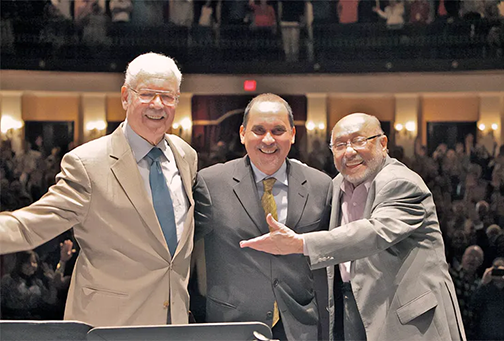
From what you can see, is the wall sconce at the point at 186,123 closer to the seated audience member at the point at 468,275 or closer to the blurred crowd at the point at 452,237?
the blurred crowd at the point at 452,237

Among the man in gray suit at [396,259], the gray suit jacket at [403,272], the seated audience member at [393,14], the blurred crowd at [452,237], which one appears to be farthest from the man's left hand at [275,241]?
the seated audience member at [393,14]

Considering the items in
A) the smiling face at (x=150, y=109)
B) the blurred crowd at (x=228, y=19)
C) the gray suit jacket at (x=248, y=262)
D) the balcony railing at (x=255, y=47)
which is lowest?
the gray suit jacket at (x=248, y=262)

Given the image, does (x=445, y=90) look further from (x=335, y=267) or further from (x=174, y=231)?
(x=174, y=231)

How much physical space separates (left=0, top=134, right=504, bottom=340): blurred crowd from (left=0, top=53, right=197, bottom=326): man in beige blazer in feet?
10.2

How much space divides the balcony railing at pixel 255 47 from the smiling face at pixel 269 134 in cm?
294

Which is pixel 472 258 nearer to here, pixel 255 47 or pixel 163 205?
pixel 255 47

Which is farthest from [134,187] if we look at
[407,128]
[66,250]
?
[407,128]

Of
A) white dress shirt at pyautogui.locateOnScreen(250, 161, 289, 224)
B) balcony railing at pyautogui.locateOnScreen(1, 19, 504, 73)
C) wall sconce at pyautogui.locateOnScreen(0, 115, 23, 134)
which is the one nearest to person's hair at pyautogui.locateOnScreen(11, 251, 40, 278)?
wall sconce at pyautogui.locateOnScreen(0, 115, 23, 134)

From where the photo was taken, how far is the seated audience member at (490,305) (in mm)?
5492

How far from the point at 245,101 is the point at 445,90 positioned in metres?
1.78

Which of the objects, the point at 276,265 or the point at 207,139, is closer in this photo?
the point at 276,265

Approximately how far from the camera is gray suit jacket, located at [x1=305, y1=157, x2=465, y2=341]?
8.18 ft

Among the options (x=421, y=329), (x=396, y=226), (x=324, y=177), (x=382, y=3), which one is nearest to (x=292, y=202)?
(x=324, y=177)

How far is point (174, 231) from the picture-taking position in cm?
249
